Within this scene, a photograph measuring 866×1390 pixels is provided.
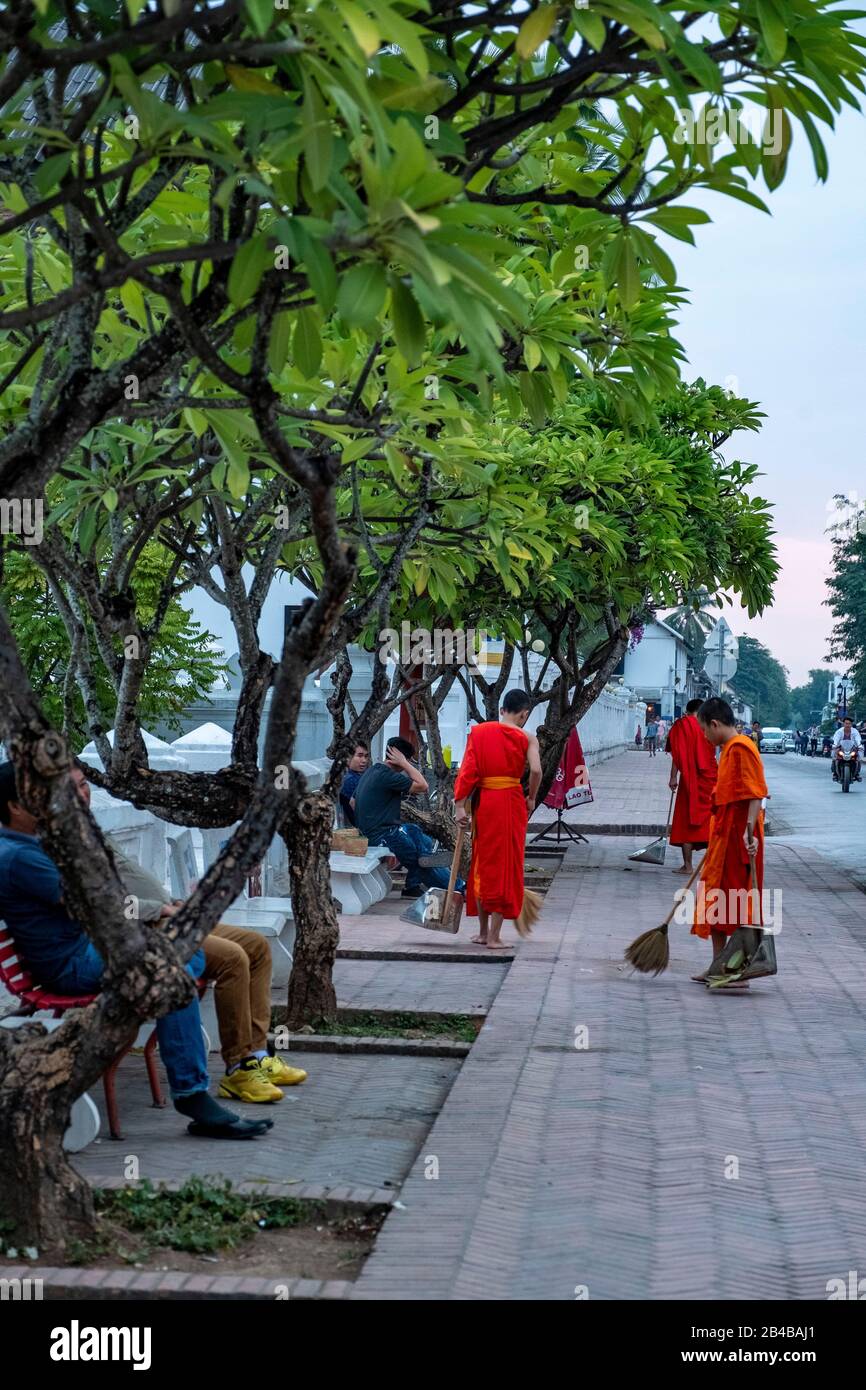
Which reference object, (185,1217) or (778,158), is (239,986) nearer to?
(185,1217)

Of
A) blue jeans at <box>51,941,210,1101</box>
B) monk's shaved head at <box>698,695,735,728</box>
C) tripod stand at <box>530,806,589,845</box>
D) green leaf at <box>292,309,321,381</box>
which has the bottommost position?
tripod stand at <box>530,806,589,845</box>

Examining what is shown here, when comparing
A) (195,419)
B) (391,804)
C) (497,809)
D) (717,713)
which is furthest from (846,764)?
(195,419)

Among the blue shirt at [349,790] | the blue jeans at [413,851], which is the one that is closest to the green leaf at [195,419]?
the blue jeans at [413,851]

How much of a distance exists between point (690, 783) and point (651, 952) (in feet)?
23.1

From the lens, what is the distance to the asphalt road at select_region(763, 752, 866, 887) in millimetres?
21011

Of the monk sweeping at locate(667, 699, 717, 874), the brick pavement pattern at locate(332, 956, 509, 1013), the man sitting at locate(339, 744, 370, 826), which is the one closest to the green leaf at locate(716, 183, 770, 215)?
the brick pavement pattern at locate(332, 956, 509, 1013)

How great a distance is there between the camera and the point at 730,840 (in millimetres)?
10102

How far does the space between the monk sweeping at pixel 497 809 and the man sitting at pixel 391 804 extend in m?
1.93

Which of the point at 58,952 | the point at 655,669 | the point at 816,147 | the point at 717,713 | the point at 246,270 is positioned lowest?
the point at 58,952

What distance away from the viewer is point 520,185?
19.7ft

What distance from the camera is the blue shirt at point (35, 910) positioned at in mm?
5750

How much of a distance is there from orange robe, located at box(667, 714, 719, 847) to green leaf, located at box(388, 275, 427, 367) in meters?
13.7

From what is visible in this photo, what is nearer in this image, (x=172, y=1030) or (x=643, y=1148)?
(x=172, y=1030)

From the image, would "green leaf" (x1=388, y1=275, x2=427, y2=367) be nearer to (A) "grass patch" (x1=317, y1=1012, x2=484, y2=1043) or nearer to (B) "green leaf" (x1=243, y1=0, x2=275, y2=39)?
(B) "green leaf" (x1=243, y1=0, x2=275, y2=39)
